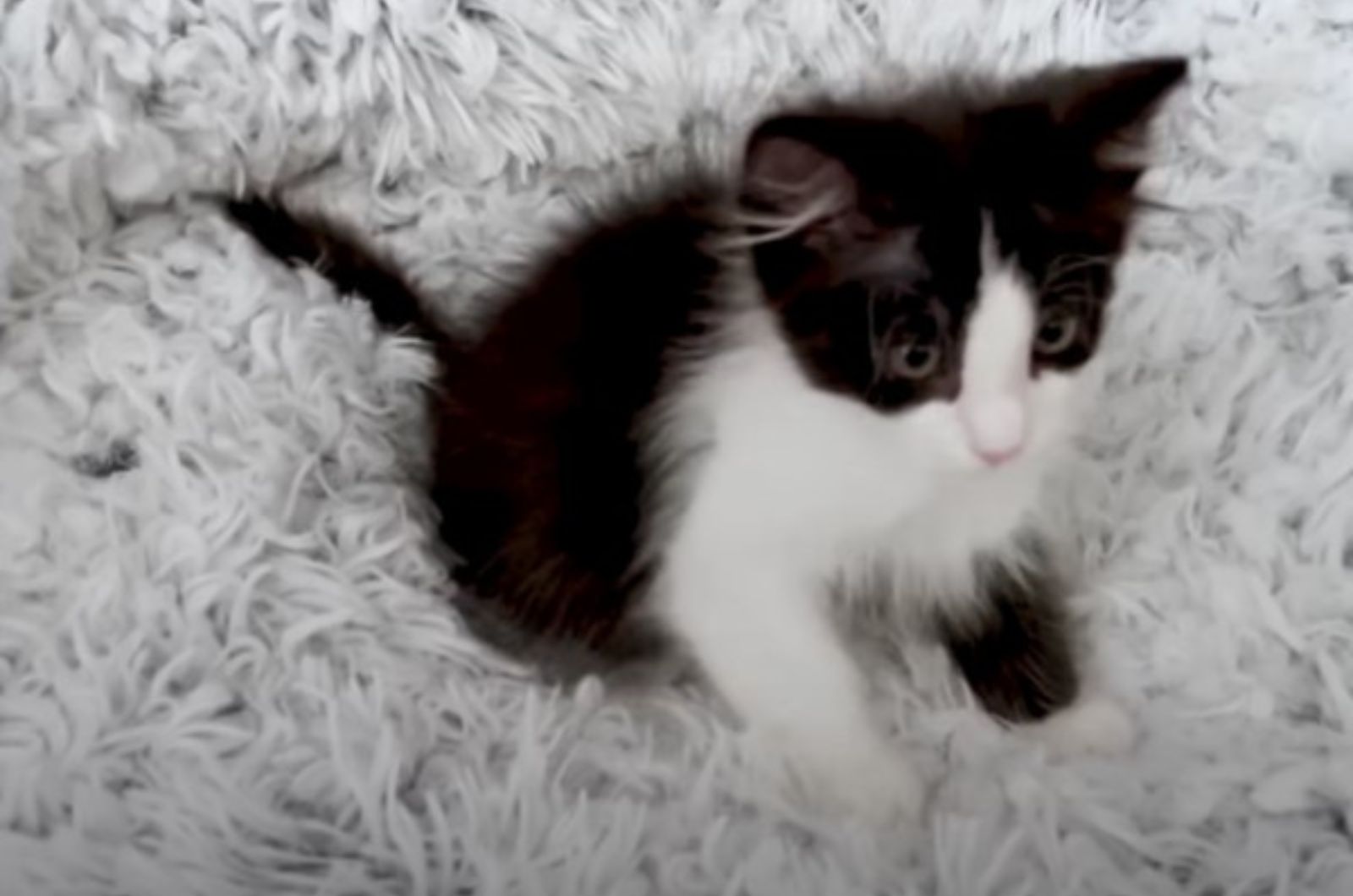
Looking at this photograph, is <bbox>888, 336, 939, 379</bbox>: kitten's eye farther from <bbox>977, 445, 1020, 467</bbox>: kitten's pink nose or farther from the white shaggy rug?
the white shaggy rug

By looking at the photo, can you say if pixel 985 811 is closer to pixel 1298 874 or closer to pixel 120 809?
pixel 1298 874

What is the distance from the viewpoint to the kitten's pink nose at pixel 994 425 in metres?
1.23

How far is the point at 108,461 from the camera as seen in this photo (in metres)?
1.59

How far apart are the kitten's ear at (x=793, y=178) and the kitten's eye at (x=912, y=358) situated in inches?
3.3

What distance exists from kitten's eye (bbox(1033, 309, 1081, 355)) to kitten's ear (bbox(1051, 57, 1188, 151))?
0.10m

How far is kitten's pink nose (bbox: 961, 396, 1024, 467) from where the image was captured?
A: 48.3 inches

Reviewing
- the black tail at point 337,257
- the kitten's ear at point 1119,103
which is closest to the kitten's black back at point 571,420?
the black tail at point 337,257

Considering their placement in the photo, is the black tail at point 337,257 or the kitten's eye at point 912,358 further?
the black tail at point 337,257

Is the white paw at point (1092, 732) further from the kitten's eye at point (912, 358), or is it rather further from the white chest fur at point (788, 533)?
the kitten's eye at point (912, 358)

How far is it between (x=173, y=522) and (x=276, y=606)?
0.10 m

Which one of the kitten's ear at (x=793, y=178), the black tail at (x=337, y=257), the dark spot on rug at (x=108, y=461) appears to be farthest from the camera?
the black tail at (x=337, y=257)

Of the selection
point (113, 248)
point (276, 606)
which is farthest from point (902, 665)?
point (113, 248)

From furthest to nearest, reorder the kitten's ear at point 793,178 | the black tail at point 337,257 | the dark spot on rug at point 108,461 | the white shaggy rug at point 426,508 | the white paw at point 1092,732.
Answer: the black tail at point 337,257 < the dark spot on rug at point 108,461 < the white paw at point 1092,732 < the white shaggy rug at point 426,508 < the kitten's ear at point 793,178

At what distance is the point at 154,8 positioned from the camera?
178 centimetres
